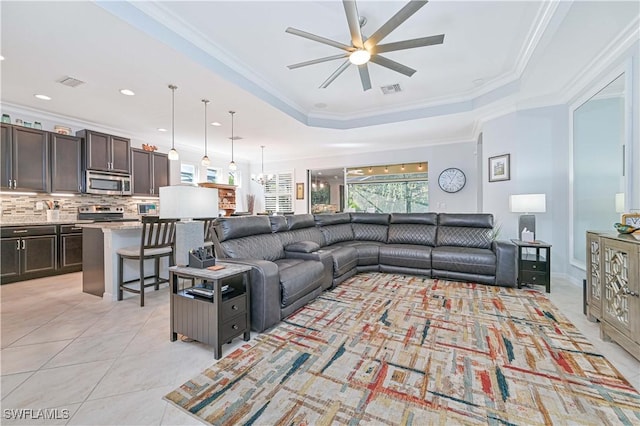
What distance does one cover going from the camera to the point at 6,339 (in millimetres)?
2289

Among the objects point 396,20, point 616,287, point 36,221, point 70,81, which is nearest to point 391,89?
point 396,20

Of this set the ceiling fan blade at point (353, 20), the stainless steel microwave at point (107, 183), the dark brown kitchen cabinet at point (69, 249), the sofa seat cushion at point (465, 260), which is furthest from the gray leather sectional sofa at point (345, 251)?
the stainless steel microwave at point (107, 183)

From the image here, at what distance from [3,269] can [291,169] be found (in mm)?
6415

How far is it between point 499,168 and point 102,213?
7581 millimetres

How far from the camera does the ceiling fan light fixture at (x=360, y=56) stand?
2.58 meters

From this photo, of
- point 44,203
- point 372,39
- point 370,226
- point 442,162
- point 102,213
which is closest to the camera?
point 372,39

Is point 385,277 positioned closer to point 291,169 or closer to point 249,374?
point 249,374

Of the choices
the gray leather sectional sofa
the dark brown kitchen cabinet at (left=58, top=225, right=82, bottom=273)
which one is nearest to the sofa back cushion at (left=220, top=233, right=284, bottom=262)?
the gray leather sectional sofa

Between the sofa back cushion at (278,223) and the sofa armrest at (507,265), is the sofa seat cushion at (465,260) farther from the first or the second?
the sofa back cushion at (278,223)

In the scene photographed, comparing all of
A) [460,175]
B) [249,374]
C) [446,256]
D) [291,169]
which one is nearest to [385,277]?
[446,256]

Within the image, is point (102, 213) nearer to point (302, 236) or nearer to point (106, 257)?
point (106, 257)

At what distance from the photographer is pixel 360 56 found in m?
2.62

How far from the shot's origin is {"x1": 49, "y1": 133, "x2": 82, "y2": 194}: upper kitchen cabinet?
4651 mm

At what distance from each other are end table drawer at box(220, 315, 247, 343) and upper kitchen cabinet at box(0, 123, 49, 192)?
4.83 meters
